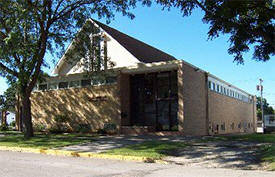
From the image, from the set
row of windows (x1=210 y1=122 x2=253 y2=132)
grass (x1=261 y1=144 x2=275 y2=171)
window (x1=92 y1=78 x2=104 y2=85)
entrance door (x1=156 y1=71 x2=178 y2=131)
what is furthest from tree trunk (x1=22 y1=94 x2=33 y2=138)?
row of windows (x1=210 y1=122 x2=253 y2=132)

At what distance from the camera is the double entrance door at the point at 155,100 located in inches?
961

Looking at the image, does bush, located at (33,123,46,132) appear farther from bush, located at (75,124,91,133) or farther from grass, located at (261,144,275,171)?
grass, located at (261,144,275,171)

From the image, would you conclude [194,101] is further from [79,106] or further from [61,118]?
[61,118]

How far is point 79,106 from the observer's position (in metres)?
26.3

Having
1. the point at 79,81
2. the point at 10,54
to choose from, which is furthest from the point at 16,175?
the point at 79,81

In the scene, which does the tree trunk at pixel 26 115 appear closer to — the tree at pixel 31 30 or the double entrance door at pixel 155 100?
the tree at pixel 31 30

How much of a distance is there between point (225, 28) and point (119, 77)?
12778 millimetres

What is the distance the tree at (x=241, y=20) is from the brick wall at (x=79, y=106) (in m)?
12.3

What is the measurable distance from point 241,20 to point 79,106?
16.6m

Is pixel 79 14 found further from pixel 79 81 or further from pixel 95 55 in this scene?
pixel 79 81

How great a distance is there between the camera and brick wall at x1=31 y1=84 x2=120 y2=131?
24750 millimetres

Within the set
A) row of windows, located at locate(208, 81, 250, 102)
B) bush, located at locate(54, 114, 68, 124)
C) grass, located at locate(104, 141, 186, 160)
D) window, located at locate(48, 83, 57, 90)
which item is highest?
window, located at locate(48, 83, 57, 90)

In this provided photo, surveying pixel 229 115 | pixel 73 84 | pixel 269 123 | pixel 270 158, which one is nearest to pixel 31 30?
pixel 73 84

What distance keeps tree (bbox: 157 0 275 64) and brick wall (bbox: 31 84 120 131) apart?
40.4 ft
